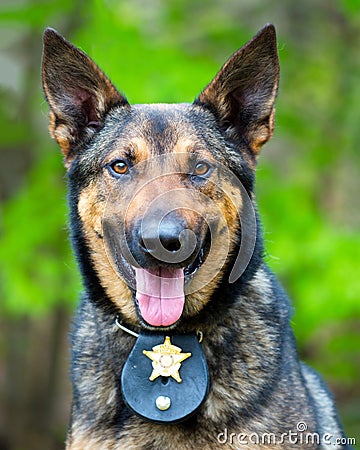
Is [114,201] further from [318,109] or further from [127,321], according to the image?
[318,109]

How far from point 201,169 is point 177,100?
3418mm

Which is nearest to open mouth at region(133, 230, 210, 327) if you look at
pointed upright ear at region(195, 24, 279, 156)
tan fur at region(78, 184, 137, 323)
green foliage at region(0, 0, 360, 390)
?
tan fur at region(78, 184, 137, 323)

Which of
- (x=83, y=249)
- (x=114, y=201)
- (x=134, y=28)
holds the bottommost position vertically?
(x=83, y=249)

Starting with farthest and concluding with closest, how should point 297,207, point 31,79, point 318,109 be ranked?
point 318,109, point 31,79, point 297,207

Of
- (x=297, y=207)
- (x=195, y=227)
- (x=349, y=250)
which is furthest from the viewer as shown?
(x=297, y=207)

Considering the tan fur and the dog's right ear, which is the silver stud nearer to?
the tan fur

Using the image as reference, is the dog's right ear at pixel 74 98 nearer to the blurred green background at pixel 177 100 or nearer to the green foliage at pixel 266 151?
the blurred green background at pixel 177 100

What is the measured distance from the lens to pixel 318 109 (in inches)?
480

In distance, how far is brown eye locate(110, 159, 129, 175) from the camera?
3906 mm

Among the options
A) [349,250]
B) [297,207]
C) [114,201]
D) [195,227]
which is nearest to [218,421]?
[195,227]

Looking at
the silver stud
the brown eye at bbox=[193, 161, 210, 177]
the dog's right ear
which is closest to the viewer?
the silver stud

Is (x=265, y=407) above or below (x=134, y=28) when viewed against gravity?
below

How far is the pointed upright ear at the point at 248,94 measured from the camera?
3.90 m

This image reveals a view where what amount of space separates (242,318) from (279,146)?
918cm
